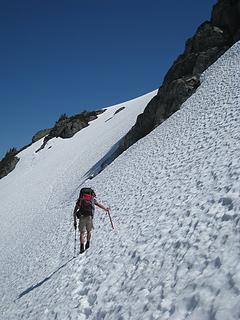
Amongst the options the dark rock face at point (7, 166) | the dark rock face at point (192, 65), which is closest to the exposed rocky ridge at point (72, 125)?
the dark rock face at point (7, 166)

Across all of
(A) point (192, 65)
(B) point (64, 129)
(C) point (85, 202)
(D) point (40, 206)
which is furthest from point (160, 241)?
(B) point (64, 129)

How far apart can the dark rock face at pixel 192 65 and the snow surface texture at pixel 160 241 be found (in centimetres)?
264

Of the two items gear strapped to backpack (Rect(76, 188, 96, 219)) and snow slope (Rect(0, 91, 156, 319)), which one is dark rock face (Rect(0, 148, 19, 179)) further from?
gear strapped to backpack (Rect(76, 188, 96, 219))

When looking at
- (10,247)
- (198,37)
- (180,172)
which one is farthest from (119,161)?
(198,37)

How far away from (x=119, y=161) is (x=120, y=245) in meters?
13.6

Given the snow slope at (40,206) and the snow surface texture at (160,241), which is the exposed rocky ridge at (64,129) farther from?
the snow surface texture at (160,241)

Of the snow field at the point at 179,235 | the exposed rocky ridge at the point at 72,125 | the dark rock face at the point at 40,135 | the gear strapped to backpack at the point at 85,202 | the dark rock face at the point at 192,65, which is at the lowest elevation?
the snow field at the point at 179,235

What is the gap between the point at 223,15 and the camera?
28.2 meters

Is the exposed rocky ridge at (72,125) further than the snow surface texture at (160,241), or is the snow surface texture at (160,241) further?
the exposed rocky ridge at (72,125)

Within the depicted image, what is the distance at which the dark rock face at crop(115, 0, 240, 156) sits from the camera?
24.7 meters

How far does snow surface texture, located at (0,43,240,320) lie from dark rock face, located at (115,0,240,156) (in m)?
2.64

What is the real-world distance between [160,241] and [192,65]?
22.1m

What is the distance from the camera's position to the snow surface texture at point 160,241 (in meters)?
5.85

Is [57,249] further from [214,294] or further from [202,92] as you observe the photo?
[202,92]
